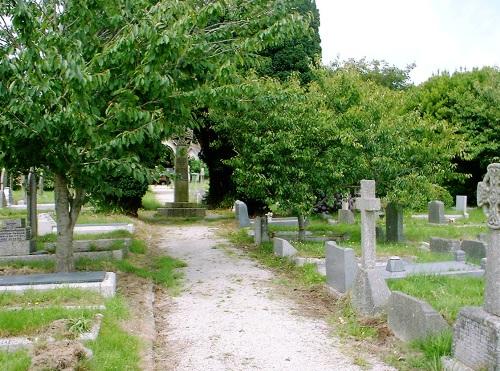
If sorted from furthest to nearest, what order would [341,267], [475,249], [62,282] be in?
[475,249] → [341,267] → [62,282]

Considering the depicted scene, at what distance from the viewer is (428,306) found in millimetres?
5984

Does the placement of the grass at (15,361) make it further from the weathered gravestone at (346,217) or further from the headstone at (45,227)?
the weathered gravestone at (346,217)

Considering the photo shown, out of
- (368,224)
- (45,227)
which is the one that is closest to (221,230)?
(45,227)

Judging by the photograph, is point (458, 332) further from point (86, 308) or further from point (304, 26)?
point (304, 26)

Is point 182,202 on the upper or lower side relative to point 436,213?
upper

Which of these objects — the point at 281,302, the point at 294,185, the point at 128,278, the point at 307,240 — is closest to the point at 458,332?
the point at 281,302

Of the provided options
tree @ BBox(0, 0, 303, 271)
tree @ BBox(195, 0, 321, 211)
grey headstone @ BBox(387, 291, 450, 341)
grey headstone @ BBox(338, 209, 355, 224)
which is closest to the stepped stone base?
tree @ BBox(195, 0, 321, 211)

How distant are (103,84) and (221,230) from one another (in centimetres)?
969

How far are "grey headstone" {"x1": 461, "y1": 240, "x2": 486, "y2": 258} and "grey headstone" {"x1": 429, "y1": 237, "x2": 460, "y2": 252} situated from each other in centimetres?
41

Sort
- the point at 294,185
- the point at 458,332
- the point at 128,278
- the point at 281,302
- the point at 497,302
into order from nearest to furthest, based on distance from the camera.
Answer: the point at 497,302 → the point at 458,332 → the point at 281,302 → the point at 128,278 → the point at 294,185

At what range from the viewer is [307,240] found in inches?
548

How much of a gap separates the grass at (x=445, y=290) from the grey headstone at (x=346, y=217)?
9.70 meters

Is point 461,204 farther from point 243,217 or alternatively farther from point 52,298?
point 52,298

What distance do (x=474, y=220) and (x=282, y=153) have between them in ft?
36.4
